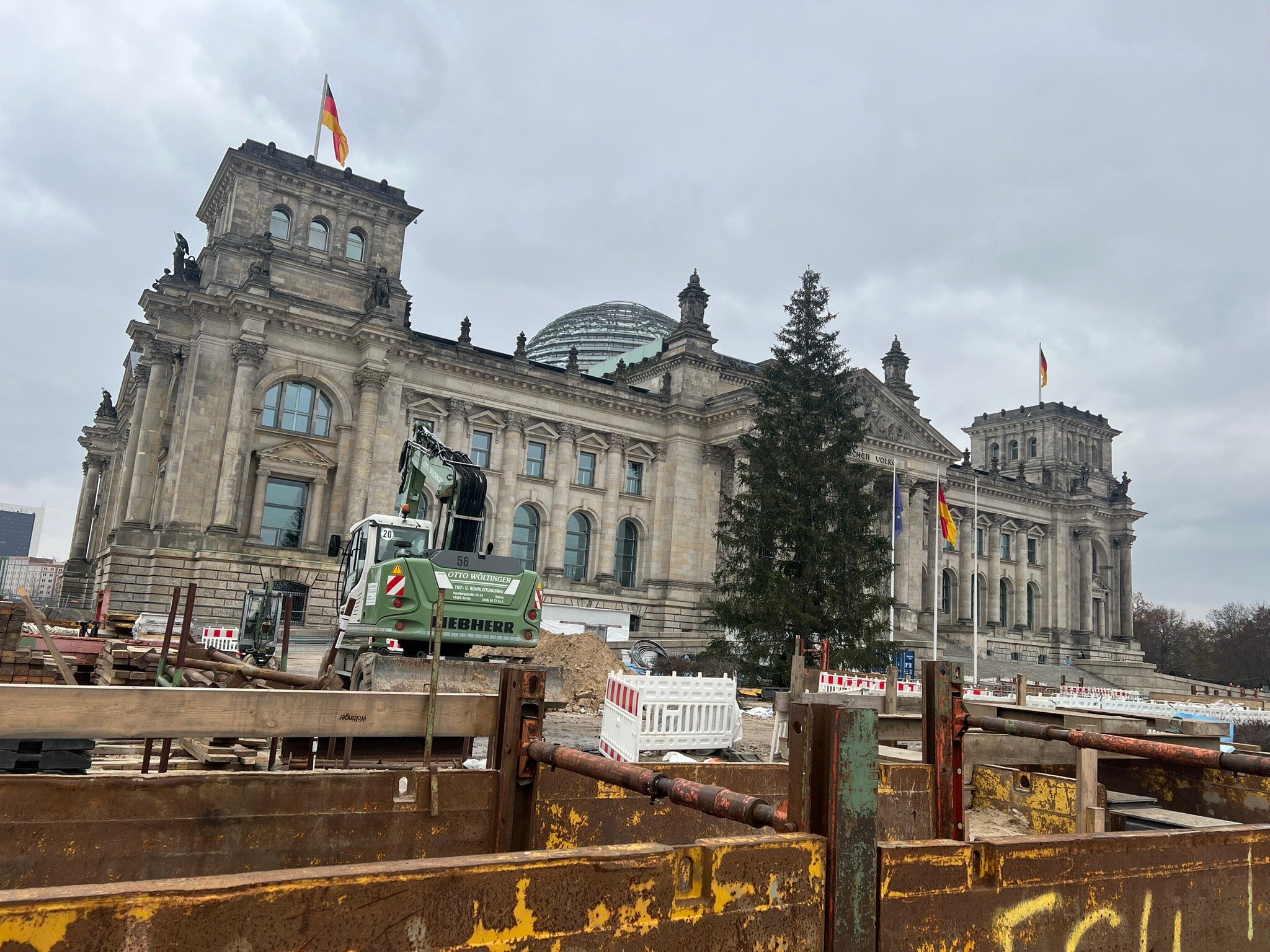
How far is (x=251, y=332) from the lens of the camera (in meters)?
38.6

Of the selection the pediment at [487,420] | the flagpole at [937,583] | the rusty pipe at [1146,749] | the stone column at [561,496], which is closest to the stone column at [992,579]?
the flagpole at [937,583]

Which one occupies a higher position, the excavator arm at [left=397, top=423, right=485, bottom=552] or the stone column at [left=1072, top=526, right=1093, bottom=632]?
the stone column at [left=1072, top=526, right=1093, bottom=632]

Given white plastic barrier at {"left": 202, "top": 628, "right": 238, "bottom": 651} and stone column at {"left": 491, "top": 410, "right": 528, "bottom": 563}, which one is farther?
stone column at {"left": 491, "top": 410, "right": 528, "bottom": 563}

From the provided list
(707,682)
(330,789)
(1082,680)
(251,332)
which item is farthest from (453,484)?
(1082,680)

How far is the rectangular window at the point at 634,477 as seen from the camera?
51.8m

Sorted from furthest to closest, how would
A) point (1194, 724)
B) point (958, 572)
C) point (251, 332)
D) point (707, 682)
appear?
point (958, 572)
point (251, 332)
point (707, 682)
point (1194, 724)

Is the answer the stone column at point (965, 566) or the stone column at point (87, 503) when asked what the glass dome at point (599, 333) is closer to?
the stone column at point (965, 566)

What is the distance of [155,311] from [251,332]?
5235 millimetres

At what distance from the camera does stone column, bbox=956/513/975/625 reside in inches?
2731

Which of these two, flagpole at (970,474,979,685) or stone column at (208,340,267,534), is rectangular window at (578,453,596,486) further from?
flagpole at (970,474,979,685)

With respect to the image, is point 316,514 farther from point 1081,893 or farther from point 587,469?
A: point 1081,893

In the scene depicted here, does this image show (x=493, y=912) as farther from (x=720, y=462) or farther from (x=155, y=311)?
(x=720, y=462)

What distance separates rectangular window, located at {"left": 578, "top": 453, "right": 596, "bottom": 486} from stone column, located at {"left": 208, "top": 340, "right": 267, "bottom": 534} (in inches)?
707

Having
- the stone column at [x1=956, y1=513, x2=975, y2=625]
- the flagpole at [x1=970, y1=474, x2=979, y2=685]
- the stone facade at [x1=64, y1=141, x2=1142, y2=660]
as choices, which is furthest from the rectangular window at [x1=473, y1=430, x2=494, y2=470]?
the stone column at [x1=956, y1=513, x2=975, y2=625]
